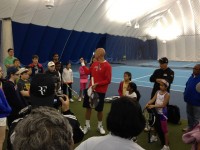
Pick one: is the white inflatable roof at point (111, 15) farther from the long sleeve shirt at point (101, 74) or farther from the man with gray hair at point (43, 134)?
the man with gray hair at point (43, 134)

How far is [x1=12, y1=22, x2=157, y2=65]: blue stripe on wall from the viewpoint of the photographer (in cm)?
1888

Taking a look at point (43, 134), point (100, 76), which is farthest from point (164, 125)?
point (43, 134)

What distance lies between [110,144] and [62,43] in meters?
Result: 21.7

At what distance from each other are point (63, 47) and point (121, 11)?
6.54 meters

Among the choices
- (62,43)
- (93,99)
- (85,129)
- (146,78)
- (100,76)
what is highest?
(62,43)

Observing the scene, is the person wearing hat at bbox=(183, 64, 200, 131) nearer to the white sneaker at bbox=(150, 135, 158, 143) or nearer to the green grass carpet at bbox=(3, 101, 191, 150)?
the green grass carpet at bbox=(3, 101, 191, 150)

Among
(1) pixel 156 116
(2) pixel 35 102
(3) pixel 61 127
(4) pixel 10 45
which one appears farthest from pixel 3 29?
(3) pixel 61 127

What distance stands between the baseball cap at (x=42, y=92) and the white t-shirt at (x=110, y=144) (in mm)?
865

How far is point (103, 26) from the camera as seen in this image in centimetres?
2633

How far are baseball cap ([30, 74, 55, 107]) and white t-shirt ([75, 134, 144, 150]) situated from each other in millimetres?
865

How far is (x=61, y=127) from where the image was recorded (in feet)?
4.96

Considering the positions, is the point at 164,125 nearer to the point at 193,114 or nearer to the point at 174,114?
the point at 193,114

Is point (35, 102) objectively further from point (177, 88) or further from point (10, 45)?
point (177, 88)

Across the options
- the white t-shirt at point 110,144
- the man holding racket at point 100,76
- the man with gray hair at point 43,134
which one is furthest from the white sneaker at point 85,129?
the man with gray hair at point 43,134
